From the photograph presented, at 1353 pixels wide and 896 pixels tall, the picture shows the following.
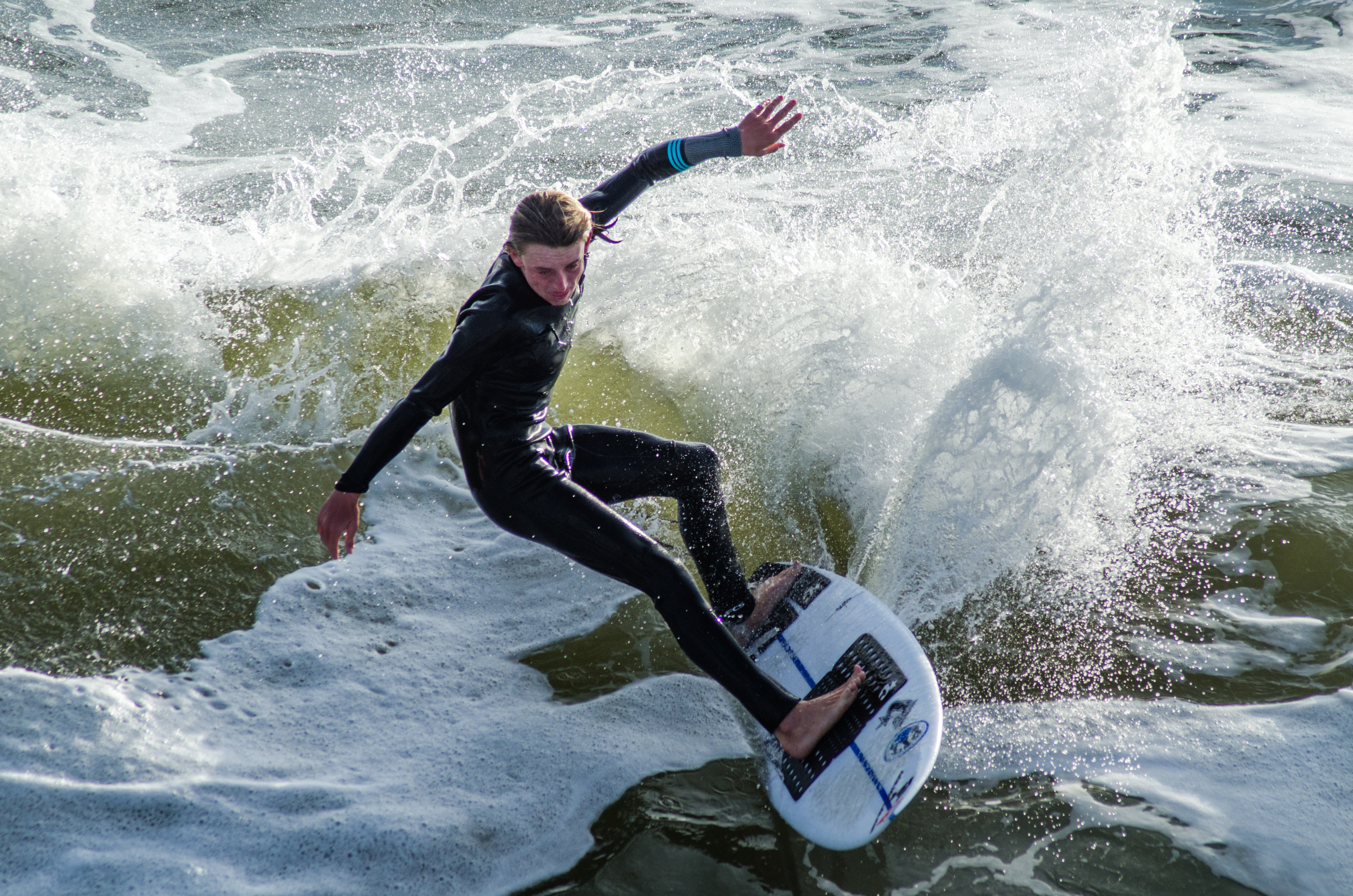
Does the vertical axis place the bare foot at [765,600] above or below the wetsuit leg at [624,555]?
below

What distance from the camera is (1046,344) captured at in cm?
388

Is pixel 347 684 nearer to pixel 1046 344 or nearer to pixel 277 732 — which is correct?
pixel 277 732

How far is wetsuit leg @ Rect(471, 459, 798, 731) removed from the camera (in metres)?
2.87

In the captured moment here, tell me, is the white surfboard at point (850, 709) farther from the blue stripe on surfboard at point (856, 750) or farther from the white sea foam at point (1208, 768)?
the white sea foam at point (1208, 768)

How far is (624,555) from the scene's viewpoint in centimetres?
300

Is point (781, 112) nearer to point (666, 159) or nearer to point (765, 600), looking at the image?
point (666, 159)

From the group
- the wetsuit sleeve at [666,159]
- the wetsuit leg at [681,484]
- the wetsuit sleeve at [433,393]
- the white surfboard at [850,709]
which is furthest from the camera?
the wetsuit sleeve at [666,159]

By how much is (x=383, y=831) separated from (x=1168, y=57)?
4.76 metres

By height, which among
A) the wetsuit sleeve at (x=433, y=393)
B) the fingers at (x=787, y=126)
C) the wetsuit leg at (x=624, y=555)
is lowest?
the wetsuit leg at (x=624, y=555)

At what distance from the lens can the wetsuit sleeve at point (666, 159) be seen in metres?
3.84

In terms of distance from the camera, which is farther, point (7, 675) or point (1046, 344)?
point (1046, 344)

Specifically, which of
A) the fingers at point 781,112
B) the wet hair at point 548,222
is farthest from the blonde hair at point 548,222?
the fingers at point 781,112

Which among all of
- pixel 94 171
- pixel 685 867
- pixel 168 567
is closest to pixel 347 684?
pixel 168 567

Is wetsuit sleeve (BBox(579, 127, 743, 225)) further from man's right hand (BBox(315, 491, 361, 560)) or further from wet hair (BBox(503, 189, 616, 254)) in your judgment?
man's right hand (BBox(315, 491, 361, 560))
